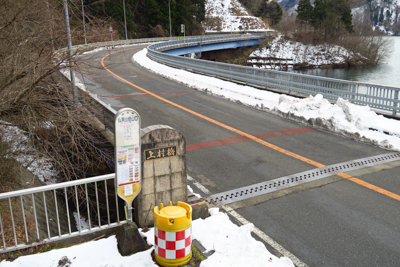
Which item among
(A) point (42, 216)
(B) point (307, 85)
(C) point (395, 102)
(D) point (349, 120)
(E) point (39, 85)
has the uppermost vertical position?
(E) point (39, 85)

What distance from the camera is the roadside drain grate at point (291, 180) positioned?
6.74m

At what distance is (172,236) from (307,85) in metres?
12.0

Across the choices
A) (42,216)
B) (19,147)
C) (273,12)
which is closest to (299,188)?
(42,216)

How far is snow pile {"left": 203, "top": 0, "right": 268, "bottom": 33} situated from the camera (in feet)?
A: 385

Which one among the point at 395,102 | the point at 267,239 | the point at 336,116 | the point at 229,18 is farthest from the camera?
the point at 229,18

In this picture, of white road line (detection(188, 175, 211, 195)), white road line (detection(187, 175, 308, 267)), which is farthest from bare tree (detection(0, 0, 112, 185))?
white road line (detection(187, 175, 308, 267))

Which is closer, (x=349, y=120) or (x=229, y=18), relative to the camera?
(x=349, y=120)

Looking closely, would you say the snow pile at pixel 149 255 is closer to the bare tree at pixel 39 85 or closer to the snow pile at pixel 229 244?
the snow pile at pixel 229 244

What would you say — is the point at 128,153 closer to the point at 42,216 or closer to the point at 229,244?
the point at 229,244

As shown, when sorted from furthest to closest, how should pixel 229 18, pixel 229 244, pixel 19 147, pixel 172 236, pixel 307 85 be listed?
pixel 229 18, pixel 307 85, pixel 19 147, pixel 229 244, pixel 172 236

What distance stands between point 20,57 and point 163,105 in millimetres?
8374

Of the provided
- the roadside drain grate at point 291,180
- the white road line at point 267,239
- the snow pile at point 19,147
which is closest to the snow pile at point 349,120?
the roadside drain grate at point 291,180

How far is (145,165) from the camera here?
523 centimetres

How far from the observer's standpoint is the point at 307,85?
1464 centimetres
